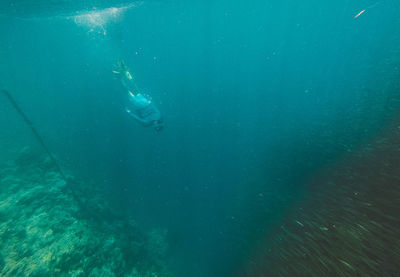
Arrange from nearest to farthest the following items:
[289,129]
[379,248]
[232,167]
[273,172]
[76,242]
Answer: [379,248] → [76,242] → [273,172] → [232,167] → [289,129]

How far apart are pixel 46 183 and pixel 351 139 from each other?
15.0 metres

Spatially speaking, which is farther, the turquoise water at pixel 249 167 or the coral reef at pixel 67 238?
the coral reef at pixel 67 238

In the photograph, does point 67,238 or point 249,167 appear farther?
point 249,167

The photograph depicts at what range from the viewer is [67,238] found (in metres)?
6.82

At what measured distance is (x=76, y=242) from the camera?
6.73 m

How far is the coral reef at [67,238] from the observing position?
6137mm

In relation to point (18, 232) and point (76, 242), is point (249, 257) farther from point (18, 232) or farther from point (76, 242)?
point (18, 232)

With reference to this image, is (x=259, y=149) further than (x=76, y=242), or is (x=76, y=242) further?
(x=259, y=149)

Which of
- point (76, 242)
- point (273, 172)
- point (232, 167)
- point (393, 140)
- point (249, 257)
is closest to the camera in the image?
point (249, 257)

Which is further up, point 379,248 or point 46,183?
point 379,248

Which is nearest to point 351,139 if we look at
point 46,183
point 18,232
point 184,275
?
point 184,275

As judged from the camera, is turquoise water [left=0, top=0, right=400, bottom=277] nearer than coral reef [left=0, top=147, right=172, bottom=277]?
Yes

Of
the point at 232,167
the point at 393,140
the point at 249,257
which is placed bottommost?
the point at 232,167

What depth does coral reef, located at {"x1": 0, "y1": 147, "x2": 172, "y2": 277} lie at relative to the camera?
20.1 feet
